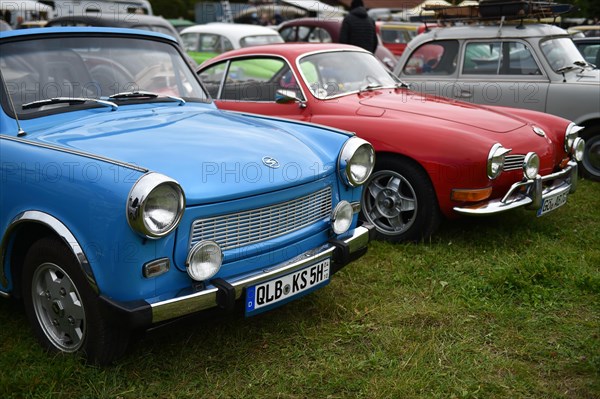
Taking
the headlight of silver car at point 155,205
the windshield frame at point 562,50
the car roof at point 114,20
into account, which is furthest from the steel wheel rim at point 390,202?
the car roof at point 114,20

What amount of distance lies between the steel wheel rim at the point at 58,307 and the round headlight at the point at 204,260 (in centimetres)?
55

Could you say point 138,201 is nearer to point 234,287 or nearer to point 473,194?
point 234,287

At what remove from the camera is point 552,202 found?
507 cm

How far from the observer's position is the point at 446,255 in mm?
4730

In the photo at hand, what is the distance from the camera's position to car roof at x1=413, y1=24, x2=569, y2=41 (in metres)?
7.02

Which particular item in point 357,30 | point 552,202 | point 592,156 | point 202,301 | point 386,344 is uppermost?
point 357,30

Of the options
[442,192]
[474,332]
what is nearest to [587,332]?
[474,332]

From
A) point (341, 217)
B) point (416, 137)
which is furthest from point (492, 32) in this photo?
point (341, 217)

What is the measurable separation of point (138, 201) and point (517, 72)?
5539mm

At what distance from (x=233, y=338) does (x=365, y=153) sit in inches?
50.5

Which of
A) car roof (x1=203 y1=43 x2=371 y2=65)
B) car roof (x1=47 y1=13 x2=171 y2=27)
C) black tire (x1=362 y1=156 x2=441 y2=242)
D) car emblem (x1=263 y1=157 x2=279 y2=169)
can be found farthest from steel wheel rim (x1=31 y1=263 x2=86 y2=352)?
car roof (x1=47 y1=13 x2=171 y2=27)

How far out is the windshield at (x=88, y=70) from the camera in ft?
12.1

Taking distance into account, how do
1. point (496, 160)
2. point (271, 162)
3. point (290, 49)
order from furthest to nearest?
point (290, 49) < point (496, 160) < point (271, 162)

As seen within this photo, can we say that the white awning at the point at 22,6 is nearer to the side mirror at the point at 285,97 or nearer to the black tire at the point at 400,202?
the side mirror at the point at 285,97
